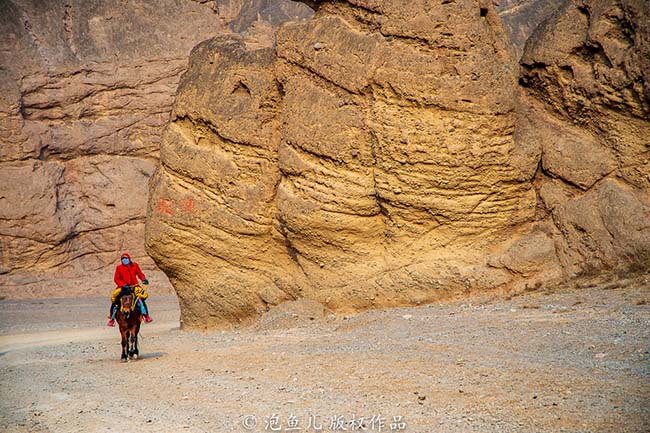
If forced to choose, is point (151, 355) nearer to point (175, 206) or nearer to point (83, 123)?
point (175, 206)

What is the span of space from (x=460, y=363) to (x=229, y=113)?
316 inches

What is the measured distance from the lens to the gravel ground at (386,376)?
28.4ft

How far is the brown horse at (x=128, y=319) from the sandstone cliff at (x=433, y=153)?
3334 mm

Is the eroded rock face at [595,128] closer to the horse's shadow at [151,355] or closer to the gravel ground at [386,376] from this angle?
the gravel ground at [386,376]

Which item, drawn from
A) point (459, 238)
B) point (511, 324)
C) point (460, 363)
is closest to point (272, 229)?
point (459, 238)

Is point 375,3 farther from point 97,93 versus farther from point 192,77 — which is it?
point 97,93

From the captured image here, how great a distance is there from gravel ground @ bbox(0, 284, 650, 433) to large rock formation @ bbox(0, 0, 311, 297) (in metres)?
15.4

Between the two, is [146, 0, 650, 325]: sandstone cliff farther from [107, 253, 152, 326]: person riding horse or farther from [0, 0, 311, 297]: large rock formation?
[0, 0, 311, 297]: large rock formation

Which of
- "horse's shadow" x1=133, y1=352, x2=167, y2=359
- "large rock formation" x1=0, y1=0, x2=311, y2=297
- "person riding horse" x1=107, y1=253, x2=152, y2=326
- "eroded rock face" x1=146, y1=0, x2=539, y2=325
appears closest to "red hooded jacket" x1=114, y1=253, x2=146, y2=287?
"person riding horse" x1=107, y1=253, x2=152, y2=326

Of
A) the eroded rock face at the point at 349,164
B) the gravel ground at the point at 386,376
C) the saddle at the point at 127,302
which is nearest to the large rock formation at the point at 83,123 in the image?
the eroded rock face at the point at 349,164

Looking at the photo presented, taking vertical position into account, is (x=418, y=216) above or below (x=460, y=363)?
above

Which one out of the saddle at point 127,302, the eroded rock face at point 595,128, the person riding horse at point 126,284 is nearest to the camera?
the saddle at point 127,302

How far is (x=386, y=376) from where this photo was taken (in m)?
10.5

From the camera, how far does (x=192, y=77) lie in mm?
17766
